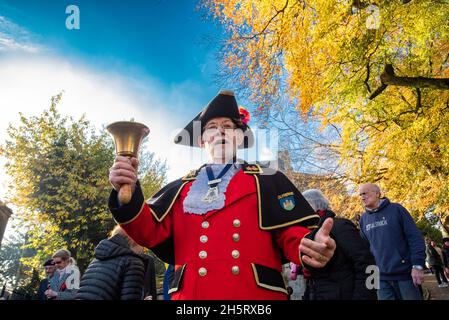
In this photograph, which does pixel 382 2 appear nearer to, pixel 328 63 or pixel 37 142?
pixel 328 63

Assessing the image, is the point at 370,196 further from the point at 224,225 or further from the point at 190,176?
the point at 224,225

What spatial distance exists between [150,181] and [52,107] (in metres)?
8.00

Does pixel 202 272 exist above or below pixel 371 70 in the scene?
below

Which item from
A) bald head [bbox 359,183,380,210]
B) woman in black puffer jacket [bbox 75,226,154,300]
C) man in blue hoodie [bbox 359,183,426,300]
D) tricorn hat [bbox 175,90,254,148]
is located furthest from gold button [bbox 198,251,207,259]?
bald head [bbox 359,183,380,210]

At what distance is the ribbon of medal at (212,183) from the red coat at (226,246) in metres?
0.09

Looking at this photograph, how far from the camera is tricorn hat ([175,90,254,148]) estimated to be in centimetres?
261

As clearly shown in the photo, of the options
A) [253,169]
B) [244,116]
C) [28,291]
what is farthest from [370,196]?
[28,291]

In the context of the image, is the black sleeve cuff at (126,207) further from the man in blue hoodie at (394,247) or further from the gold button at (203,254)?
the man in blue hoodie at (394,247)

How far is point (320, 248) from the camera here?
146cm

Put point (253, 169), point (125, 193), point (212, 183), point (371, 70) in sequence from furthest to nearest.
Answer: point (371, 70) < point (253, 169) < point (212, 183) < point (125, 193)

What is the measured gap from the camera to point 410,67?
8188 millimetres

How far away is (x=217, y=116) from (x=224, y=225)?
967mm

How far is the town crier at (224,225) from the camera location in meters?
1.80

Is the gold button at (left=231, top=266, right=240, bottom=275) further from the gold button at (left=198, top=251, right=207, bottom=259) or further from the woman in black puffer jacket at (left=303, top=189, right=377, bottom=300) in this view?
the woman in black puffer jacket at (left=303, top=189, right=377, bottom=300)
